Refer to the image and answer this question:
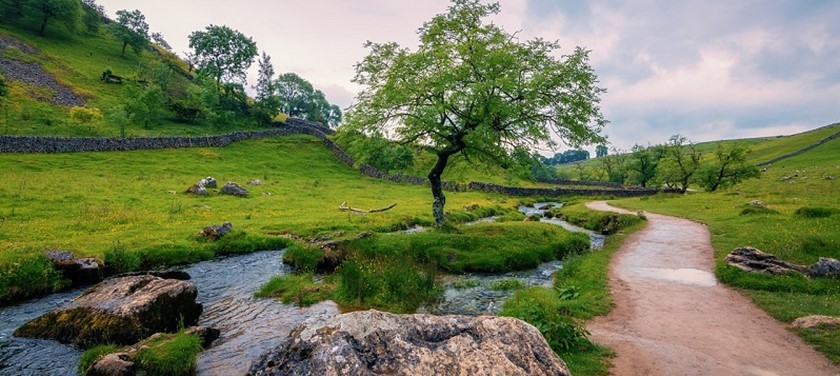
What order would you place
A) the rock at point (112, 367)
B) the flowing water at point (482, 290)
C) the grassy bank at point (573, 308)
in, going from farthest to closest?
the flowing water at point (482, 290)
the grassy bank at point (573, 308)
the rock at point (112, 367)

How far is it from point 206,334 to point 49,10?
127557 mm

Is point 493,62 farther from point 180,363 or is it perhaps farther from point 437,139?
point 180,363

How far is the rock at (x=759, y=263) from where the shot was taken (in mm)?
17109

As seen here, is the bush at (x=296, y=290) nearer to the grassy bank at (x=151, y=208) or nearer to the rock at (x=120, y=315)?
the rock at (x=120, y=315)

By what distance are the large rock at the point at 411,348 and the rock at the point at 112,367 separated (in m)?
5.51

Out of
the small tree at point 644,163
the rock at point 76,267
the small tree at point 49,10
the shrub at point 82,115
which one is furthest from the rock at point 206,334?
the small tree at point 49,10

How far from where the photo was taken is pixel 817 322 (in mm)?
11859

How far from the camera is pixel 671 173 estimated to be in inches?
3287

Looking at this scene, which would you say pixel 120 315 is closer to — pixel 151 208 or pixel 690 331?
pixel 690 331

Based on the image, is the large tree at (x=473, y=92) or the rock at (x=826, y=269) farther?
the large tree at (x=473, y=92)

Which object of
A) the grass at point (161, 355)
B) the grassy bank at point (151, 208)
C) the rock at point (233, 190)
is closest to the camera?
the grass at point (161, 355)

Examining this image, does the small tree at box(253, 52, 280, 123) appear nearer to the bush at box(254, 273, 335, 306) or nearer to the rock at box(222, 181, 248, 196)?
the rock at box(222, 181, 248, 196)

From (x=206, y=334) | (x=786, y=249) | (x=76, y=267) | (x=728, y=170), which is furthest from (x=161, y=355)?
(x=728, y=170)

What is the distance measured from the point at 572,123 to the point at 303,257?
1916 cm
